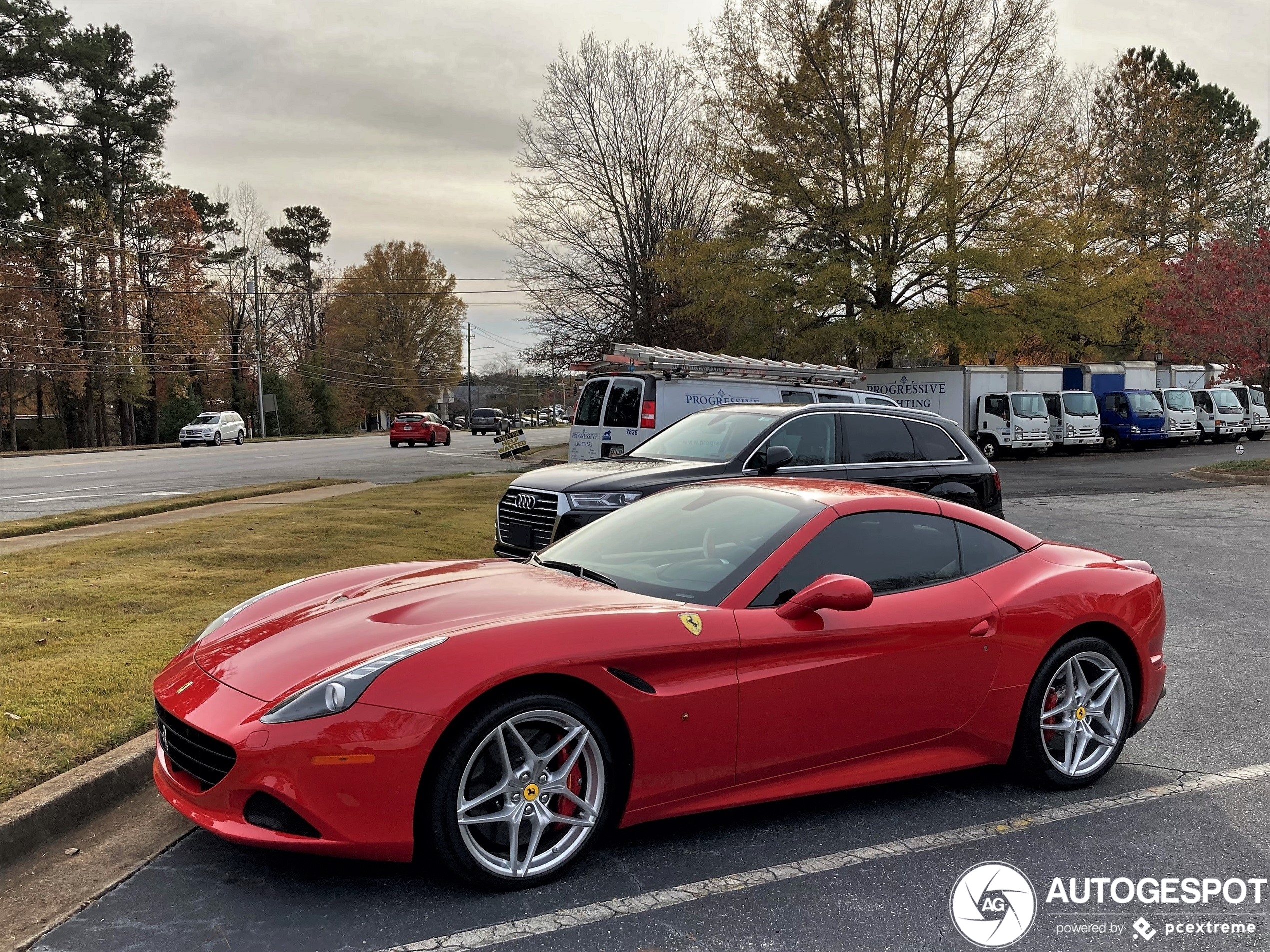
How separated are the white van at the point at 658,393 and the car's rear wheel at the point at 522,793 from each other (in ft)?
35.4

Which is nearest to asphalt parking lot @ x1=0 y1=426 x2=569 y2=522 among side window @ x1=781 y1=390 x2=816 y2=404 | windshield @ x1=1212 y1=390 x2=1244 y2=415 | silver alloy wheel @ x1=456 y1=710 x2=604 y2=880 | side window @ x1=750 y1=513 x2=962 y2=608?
side window @ x1=781 y1=390 x2=816 y2=404

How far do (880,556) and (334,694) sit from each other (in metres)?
2.28

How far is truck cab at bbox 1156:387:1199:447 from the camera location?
3522 centimetres

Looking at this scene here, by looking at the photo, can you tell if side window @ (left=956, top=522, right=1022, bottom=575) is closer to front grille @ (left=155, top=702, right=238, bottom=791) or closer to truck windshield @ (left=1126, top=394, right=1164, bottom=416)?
front grille @ (left=155, top=702, right=238, bottom=791)

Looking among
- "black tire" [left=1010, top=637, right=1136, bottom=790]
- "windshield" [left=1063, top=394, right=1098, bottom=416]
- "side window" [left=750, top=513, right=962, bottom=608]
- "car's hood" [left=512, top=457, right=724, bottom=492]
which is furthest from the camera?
"windshield" [left=1063, top=394, right=1098, bottom=416]

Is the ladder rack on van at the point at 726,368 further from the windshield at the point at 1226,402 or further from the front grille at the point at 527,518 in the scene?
the windshield at the point at 1226,402

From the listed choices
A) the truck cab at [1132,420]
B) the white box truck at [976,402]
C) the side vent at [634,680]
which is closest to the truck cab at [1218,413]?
the truck cab at [1132,420]

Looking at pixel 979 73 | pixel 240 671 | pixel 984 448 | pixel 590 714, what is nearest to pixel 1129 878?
pixel 590 714

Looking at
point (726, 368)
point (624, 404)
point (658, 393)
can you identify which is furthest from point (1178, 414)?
point (624, 404)

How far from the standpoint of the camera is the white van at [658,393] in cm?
1451

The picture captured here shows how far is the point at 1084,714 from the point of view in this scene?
4332 millimetres

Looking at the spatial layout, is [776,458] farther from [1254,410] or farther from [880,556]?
[1254,410]

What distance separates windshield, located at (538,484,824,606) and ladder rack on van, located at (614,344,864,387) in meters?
9.88

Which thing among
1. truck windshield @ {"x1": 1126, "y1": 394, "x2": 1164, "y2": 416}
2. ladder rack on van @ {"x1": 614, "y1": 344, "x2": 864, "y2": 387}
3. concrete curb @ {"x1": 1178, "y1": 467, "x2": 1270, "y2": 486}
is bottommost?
concrete curb @ {"x1": 1178, "y1": 467, "x2": 1270, "y2": 486}
